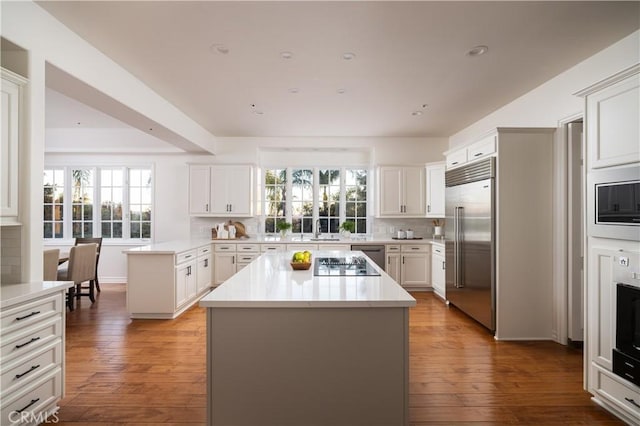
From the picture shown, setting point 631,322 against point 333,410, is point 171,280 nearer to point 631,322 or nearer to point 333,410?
point 333,410

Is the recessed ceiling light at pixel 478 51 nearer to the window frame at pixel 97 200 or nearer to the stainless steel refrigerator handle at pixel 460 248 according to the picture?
the stainless steel refrigerator handle at pixel 460 248

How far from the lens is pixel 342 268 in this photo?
2717 mm

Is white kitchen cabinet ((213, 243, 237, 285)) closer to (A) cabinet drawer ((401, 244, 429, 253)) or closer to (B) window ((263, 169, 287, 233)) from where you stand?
(B) window ((263, 169, 287, 233))

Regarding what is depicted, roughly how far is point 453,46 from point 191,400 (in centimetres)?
343

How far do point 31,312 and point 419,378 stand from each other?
2.72 meters

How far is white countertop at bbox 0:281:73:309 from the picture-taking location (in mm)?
Answer: 1844

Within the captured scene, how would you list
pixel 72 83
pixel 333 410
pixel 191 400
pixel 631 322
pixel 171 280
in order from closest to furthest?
1. pixel 333 410
2. pixel 631 322
3. pixel 191 400
4. pixel 72 83
5. pixel 171 280

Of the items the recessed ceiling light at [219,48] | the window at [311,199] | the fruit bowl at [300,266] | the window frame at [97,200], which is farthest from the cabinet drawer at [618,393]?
the window frame at [97,200]

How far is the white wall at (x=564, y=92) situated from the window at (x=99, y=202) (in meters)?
6.12

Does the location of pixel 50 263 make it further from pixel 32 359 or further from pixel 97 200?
pixel 32 359

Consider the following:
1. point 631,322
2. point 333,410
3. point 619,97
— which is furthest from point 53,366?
point 619,97

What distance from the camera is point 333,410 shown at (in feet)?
5.97

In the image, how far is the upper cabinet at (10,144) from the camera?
2.04 meters

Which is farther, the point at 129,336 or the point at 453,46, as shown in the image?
the point at 129,336
